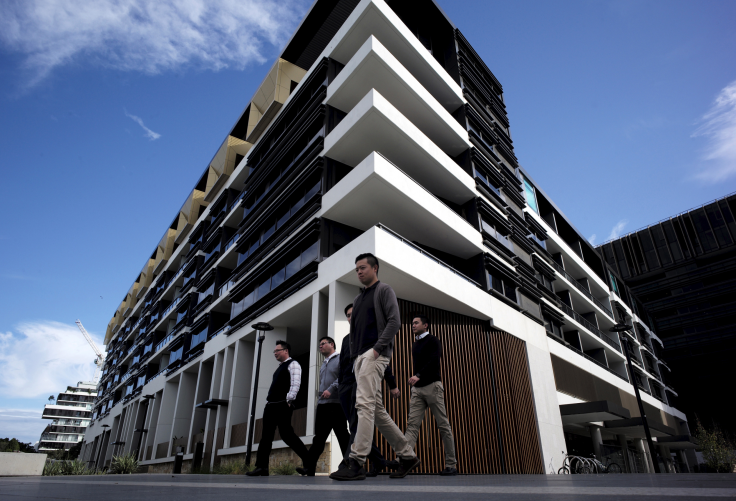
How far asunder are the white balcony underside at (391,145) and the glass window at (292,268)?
4.43m

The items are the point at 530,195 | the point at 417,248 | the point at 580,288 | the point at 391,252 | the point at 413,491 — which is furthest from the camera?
the point at 580,288

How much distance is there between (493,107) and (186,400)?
2583 cm

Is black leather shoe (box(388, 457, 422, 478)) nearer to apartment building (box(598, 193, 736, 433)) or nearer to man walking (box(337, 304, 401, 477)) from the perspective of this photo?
man walking (box(337, 304, 401, 477))

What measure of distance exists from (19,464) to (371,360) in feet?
34.8

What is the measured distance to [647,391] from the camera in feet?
124

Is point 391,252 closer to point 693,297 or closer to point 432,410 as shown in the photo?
point 432,410

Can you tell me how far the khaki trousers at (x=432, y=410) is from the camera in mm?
6305

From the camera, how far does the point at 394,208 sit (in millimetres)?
16125

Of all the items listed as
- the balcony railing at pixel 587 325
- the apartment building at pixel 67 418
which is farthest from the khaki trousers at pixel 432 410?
the apartment building at pixel 67 418

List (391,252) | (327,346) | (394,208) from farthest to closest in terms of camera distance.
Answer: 1. (394,208)
2. (391,252)
3. (327,346)

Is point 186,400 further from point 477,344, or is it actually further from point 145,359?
point 477,344

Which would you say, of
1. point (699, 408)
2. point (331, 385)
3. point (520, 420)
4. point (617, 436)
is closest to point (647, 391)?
point (617, 436)

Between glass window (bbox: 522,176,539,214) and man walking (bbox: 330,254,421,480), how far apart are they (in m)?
26.5

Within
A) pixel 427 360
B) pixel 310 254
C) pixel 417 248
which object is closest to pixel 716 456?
pixel 417 248
